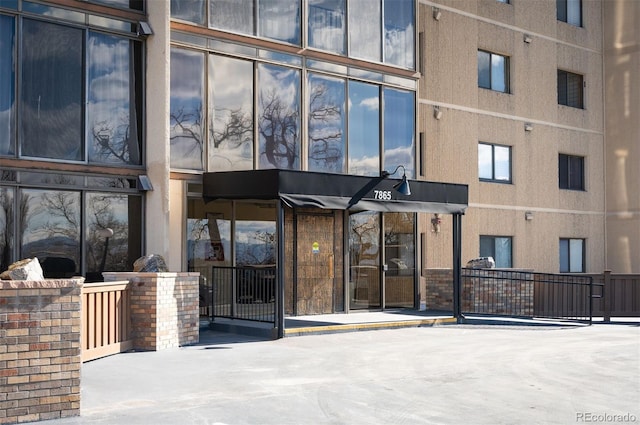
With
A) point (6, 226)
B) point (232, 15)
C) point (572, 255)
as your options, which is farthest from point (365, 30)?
point (572, 255)

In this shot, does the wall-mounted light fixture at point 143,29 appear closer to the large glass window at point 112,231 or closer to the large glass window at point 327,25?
the large glass window at point 112,231

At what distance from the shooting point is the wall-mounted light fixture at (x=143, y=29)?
52.0ft

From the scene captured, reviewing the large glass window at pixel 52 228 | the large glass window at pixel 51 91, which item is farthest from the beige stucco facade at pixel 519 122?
the large glass window at pixel 52 228

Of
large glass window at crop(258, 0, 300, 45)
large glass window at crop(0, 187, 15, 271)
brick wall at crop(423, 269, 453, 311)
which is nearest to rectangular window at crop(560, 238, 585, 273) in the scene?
brick wall at crop(423, 269, 453, 311)

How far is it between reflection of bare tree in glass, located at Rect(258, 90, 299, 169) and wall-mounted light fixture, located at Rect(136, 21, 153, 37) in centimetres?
303

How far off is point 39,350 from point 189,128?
29.1 ft

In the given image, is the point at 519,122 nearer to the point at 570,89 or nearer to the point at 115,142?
the point at 570,89

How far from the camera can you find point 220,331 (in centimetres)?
1645

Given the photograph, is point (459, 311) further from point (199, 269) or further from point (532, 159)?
point (532, 159)

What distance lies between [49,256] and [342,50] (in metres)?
8.57

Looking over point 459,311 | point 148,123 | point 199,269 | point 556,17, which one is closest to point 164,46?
point 148,123

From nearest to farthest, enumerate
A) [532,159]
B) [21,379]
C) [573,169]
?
[21,379]
[532,159]
[573,169]

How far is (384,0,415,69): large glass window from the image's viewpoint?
808 inches

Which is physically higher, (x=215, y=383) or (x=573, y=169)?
(x=573, y=169)
